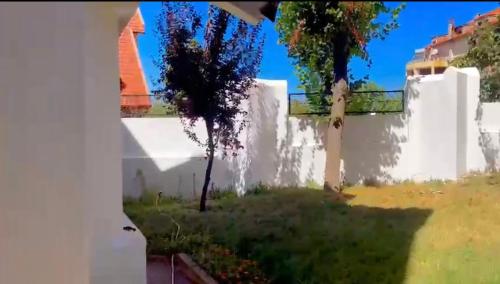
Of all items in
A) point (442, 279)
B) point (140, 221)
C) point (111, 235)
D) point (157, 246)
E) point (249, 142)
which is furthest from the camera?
point (249, 142)

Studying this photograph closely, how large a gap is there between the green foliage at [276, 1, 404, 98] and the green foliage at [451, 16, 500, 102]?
155 cm

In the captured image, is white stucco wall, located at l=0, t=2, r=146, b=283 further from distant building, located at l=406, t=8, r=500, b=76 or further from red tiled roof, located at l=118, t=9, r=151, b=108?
distant building, located at l=406, t=8, r=500, b=76

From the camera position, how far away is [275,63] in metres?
7.00

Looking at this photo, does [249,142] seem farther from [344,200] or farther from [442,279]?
[442,279]

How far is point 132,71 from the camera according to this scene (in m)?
6.93

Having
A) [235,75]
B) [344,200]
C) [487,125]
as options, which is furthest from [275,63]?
[487,125]

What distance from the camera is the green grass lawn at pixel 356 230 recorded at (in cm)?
486

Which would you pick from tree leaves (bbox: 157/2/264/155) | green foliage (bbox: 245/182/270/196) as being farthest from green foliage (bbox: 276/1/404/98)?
green foliage (bbox: 245/182/270/196)

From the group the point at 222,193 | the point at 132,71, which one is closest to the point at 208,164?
the point at 222,193

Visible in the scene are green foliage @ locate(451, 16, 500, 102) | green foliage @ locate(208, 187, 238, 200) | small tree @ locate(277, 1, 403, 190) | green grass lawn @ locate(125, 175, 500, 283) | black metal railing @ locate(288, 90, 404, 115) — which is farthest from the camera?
black metal railing @ locate(288, 90, 404, 115)

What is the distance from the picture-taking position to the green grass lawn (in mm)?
4855

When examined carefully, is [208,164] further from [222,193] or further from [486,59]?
[486,59]

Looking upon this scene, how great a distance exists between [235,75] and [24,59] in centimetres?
438

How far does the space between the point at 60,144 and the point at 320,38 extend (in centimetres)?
463
